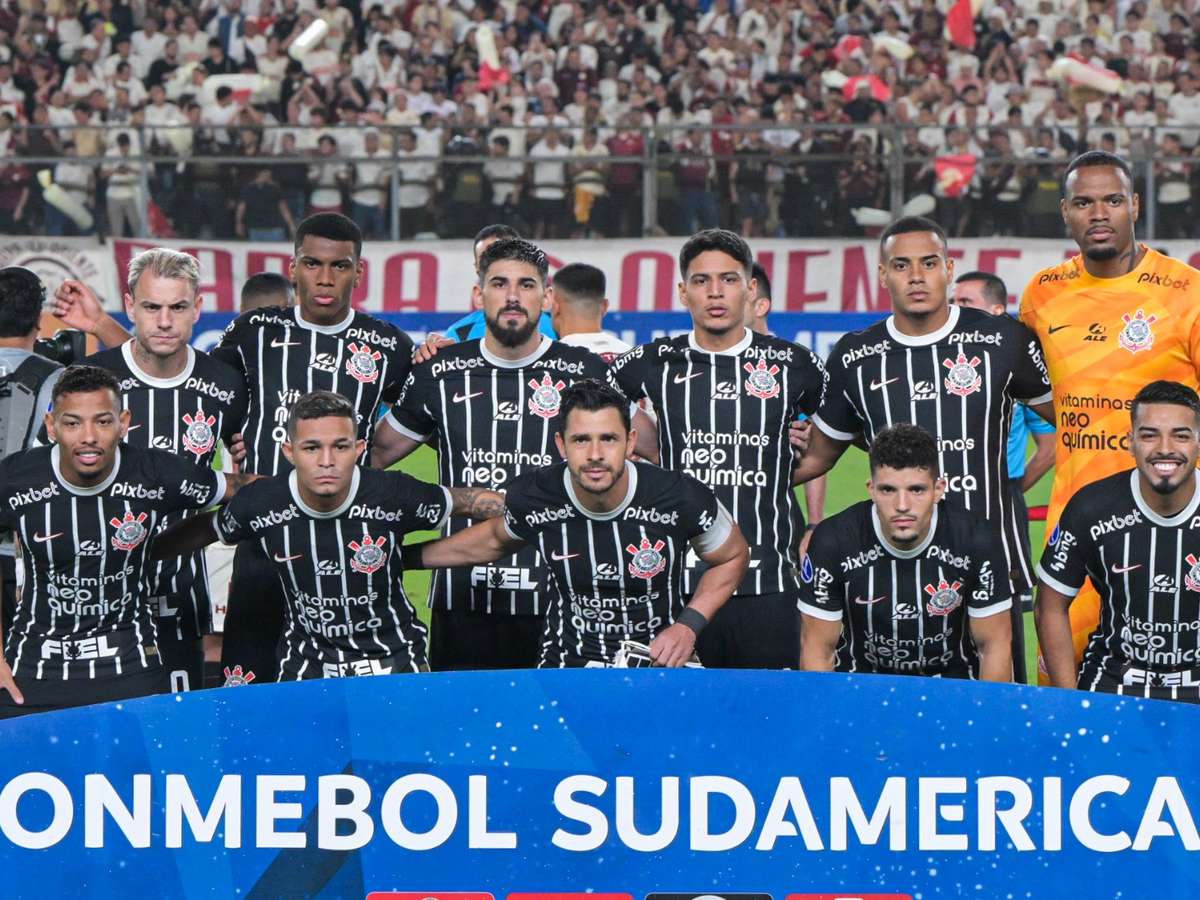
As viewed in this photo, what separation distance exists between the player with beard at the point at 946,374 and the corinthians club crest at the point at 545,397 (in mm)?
967

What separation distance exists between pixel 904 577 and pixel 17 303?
3295 millimetres

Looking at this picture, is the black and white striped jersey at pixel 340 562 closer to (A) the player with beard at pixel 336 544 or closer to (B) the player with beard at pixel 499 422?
(A) the player with beard at pixel 336 544

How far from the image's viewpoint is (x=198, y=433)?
6.46m

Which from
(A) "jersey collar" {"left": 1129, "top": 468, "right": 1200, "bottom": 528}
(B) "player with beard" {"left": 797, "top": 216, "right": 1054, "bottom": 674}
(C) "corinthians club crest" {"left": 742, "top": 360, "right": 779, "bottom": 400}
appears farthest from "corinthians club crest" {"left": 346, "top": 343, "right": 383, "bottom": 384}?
(A) "jersey collar" {"left": 1129, "top": 468, "right": 1200, "bottom": 528}

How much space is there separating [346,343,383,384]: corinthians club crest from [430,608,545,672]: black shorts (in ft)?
2.90

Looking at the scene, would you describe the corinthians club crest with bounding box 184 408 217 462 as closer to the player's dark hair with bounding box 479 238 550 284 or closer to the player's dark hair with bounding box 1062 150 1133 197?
the player's dark hair with bounding box 479 238 550 284

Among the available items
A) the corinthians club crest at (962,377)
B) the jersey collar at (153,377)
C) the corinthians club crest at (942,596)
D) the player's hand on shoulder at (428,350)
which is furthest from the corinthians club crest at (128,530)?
the corinthians club crest at (962,377)

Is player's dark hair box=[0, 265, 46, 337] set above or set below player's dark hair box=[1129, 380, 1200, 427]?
above

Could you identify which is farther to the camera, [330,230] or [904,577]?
[330,230]

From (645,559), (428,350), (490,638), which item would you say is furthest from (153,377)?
(645,559)

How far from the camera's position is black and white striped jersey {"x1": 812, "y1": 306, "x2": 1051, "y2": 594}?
621cm

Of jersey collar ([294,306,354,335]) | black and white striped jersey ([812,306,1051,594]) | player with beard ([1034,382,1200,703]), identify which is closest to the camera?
player with beard ([1034,382,1200,703])

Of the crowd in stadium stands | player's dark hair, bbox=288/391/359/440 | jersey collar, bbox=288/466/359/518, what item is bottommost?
jersey collar, bbox=288/466/359/518

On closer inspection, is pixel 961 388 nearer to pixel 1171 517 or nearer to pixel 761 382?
pixel 761 382
